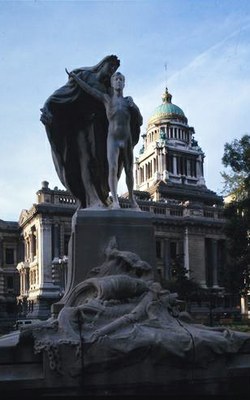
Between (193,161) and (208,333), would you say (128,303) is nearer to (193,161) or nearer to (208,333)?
(208,333)

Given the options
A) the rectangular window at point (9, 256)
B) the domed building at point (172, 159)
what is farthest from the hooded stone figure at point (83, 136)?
the domed building at point (172, 159)

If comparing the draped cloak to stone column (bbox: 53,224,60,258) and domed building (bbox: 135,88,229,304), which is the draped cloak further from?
stone column (bbox: 53,224,60,258)

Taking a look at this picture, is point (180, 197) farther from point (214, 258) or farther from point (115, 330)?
point (115, 330)

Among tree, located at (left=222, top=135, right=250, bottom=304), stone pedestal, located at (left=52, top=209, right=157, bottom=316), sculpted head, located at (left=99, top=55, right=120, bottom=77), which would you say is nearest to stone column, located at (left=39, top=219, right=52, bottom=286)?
tree, located at (left=222, top=135, right=250, bottom=304)

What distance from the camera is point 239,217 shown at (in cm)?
3022

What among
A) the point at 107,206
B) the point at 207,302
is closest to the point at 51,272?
the point at 207,302

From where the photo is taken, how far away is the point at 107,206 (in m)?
9.38

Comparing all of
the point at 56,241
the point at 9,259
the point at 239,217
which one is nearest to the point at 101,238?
the point at 239,217

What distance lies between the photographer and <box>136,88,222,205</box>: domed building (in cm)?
9256

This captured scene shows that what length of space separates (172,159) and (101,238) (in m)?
88.2

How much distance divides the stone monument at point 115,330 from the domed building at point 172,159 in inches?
3160

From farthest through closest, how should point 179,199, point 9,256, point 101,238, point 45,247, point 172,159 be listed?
point 172,159
point 179,199
point 9,256
point 45,247
point 101,238

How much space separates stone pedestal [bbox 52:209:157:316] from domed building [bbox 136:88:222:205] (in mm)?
80599

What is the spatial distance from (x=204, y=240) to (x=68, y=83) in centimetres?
6844
